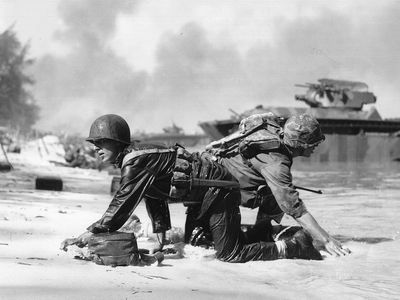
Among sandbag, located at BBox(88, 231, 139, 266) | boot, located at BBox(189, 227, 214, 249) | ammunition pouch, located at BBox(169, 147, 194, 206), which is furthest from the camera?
boot, located at BBox(189, 227, 214, 249)

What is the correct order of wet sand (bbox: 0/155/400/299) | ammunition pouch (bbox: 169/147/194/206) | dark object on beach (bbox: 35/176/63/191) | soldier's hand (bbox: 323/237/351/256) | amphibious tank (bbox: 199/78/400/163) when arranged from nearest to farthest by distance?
wet sand (bbox: 0/155/400/299)
ammunition pouch (bbox: 169/147/194/206)
soldier's hand (bbox: 323/237/351/256)
dark object on beach (bbox: 35/176/63/191)
amphibious tank (bbox: 199/78/400/163)

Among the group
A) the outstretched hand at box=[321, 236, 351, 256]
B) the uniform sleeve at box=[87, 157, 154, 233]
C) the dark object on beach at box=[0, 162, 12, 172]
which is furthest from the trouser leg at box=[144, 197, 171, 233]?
the dark object on beach at box=[0, 162, 12, 172]

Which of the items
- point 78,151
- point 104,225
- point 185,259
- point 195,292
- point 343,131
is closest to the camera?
point 195,292

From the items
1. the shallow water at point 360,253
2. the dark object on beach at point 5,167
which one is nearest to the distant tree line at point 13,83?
the dark object on beach at point 5,167

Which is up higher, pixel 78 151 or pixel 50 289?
pixel 78 151

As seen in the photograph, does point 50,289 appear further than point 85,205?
No

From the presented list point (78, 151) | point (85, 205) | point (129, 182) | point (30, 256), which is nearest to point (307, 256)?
point (129, 182)

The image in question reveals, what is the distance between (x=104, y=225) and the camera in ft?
11.2

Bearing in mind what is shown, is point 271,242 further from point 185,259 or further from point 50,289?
point 50,289

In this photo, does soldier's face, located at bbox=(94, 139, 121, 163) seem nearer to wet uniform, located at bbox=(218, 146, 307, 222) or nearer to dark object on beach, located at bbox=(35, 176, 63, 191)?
wet uniform, located at bbox=(218, 146, 307, 222)

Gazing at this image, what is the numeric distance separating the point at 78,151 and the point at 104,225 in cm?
1785

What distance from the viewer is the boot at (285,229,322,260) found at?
404 centimetres

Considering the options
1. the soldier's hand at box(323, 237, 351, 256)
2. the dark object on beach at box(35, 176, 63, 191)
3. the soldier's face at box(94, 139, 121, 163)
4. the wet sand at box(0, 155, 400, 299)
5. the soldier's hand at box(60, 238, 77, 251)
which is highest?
the soldier's face at box(94, 139, 121, 163)

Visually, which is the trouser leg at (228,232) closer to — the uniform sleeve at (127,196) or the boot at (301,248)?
the boot at (301,248)
